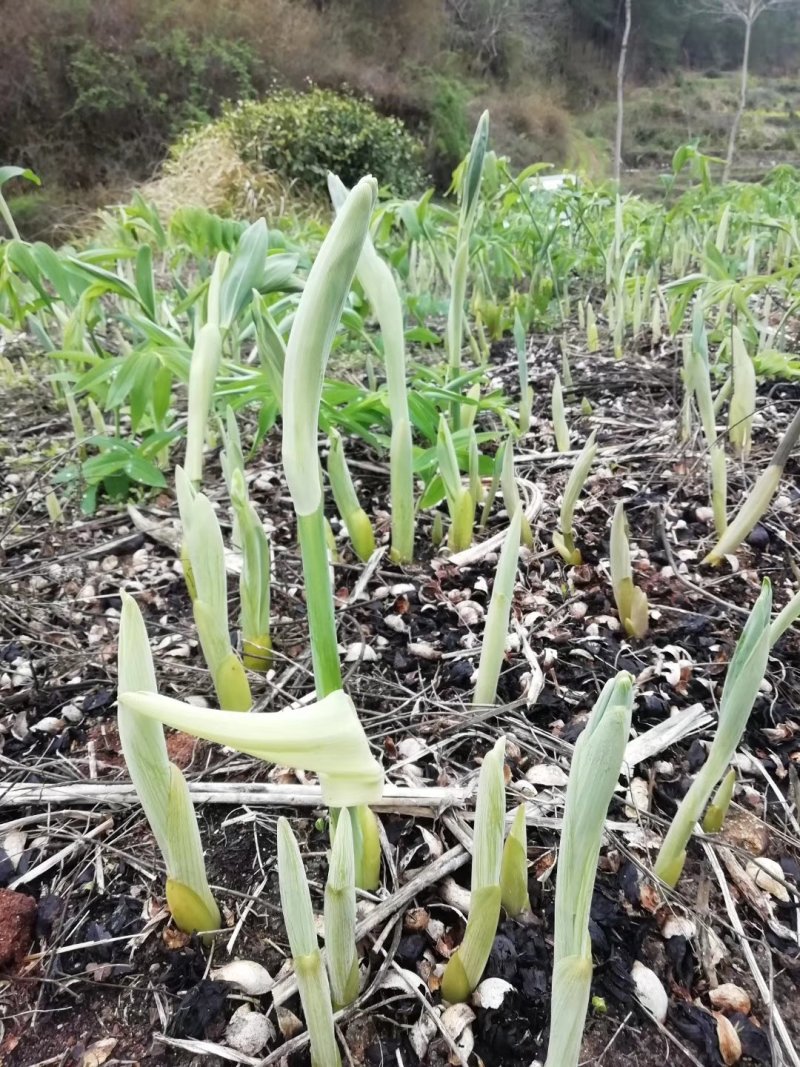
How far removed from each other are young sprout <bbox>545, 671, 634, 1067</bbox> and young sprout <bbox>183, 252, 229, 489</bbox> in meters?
0.46

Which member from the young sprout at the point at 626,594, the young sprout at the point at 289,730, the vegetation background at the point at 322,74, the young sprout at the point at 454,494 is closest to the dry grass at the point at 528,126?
the vegetation background at the point at 322,74

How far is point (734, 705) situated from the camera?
1.24 feet

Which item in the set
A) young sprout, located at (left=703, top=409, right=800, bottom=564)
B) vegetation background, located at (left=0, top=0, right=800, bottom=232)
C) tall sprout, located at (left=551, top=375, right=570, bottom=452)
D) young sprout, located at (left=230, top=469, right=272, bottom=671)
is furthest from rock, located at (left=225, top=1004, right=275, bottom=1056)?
vegetation background, located at (left=0, top=0, right=800, bottom=232)

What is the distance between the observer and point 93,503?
928mm

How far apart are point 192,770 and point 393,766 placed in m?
0.17

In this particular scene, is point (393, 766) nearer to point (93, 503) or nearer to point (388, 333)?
point (388, 333)

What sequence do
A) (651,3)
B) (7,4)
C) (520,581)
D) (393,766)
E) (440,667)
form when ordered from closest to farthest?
1. (393,766)
2. (440,667)
3. (520,581)
4. (7,4)
5. (651,3)

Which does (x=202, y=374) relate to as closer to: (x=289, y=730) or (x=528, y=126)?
(x=289, y=730)

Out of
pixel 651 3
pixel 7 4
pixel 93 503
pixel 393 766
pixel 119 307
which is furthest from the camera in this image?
pixel 651 3

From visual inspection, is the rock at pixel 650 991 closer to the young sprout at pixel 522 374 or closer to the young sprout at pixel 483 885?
the young sprout at pixel 483 885

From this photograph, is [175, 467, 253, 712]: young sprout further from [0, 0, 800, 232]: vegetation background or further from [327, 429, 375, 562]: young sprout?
[0, 0, 800, 232]: vegetation background

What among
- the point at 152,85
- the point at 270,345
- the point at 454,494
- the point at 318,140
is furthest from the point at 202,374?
the point at 152,85

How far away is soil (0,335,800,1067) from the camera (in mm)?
403

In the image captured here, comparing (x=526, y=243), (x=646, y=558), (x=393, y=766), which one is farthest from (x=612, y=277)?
(x=393, y=766)
